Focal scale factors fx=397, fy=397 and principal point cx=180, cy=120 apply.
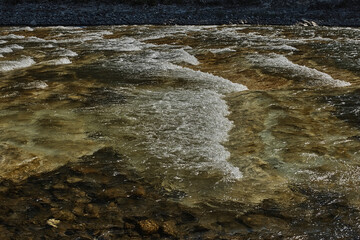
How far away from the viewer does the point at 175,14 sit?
31.0 m

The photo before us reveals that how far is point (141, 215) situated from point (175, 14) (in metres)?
28.6

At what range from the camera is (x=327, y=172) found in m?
4.78

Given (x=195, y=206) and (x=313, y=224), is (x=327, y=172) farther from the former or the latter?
(x=195, y=206)

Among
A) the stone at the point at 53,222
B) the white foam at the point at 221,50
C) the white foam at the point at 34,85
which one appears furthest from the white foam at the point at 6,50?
the stone at the point at 53,222

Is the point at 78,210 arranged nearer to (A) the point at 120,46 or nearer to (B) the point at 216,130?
(B) the point at 216,130

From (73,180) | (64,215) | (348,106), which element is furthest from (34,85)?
(348,106)

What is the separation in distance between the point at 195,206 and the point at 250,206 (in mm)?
572

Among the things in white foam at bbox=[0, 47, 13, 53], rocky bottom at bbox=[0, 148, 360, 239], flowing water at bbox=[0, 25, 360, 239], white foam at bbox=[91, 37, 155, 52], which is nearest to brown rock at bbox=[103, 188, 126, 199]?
rocky bottom at bbox=[0, 148, 360, 239]

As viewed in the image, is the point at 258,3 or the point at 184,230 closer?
the point at 184,230

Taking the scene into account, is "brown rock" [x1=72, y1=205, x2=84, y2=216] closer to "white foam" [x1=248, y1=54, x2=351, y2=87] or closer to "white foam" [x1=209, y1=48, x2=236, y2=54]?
"white foam" [x1=248, y1=54, x2=351, y2=87]

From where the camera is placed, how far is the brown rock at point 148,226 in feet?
12.3

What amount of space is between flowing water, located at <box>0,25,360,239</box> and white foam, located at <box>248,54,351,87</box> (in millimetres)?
47

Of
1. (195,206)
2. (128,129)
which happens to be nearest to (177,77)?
(128,129)

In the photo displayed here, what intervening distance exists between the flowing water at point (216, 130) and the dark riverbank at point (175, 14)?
17034 millimetres
